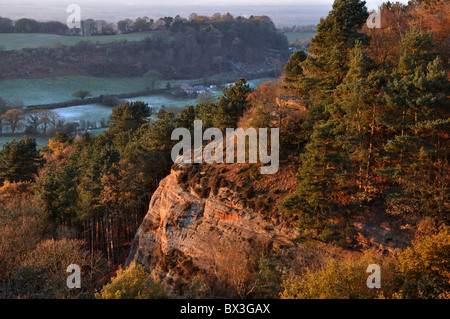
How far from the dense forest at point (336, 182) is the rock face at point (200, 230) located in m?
1.58

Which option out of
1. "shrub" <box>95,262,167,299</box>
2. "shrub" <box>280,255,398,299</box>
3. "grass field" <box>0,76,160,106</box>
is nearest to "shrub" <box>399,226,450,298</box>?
"shrub" <box>280,255,398,299</box>

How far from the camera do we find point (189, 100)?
490 feet

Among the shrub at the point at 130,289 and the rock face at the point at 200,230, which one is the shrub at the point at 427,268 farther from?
the shrub at the point at 130,289

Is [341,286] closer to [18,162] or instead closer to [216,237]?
[216,237]

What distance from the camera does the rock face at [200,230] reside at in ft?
90.4

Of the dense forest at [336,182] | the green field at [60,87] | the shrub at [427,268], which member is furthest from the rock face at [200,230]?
the green field at [60,87]

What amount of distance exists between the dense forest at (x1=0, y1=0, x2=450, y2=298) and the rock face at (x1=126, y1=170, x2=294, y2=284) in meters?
1.58

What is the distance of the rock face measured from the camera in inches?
1085

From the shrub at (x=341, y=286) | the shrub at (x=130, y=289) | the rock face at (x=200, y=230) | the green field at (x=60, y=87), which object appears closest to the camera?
the shrub at (x=130, y=289)

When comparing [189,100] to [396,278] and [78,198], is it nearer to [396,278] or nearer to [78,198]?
[78,198]

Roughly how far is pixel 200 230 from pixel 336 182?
40.5 ft

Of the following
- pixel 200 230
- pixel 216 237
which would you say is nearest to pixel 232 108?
pixel 200 230

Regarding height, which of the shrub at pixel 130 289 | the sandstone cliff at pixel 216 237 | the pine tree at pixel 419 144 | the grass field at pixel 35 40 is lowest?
the sandstone cliff at pixel 216 237

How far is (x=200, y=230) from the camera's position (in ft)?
101
